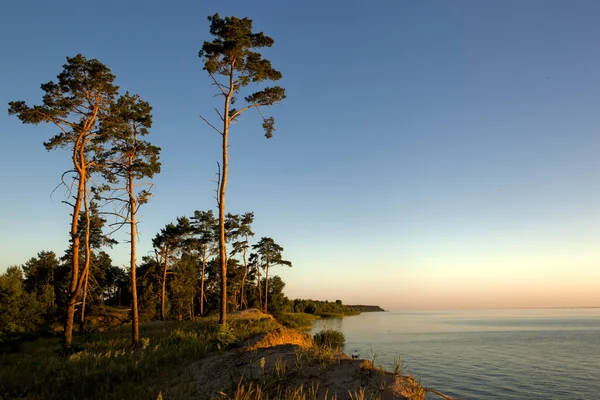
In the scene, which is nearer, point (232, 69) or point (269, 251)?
point (232, 69)

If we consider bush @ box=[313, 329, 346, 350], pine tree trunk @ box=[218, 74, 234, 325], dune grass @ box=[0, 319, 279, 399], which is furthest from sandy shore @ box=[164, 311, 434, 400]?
pine tree trunk @ box=[218, 74, 234, 325]

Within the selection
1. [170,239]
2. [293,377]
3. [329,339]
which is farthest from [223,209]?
[170,239]

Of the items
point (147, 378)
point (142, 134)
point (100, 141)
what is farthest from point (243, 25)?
point (147, 378)

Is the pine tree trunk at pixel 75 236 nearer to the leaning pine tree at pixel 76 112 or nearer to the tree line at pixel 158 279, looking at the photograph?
the leaning pine tree at pixel 76 112

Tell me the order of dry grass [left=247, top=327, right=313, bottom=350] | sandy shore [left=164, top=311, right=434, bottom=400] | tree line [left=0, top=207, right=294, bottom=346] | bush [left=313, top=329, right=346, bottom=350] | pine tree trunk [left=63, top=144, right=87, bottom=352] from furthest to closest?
tree line [left=0, top=207, right=294, bottom=346]
pine tree trunk [left=63, top=144, right=87, bottom=352]
dry grass [left=247, top=327, right=313, bottom=350]
bush [left=313, top=329, right=346, bottom=350]
sandy shore [left=164, top=311, right=434, bottom=400]

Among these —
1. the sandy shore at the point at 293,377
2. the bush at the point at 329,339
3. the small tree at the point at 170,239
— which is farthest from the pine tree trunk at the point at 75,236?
the small tree at the point at 170,239

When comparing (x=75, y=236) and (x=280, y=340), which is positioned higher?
(x=75, y=236)

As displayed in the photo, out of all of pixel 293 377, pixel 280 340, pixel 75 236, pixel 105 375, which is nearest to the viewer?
pixel 293 377

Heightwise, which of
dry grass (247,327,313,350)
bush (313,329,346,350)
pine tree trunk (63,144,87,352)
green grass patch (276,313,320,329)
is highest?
pine tree trunk (63,144,87,352)

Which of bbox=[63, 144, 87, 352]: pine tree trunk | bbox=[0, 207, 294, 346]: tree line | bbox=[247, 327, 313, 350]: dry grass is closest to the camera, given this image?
bbox=[247, 327, 313, 350]: dry grass

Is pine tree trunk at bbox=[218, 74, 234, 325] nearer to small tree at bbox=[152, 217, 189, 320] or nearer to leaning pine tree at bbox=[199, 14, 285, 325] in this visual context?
leaning pine tree at bbox=[199, 14, 285, 325]

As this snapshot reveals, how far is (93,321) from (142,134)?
33.5m

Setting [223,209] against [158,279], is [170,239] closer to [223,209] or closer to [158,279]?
[158,279]

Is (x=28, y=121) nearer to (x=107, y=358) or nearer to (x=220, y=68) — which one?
(x=220, y=68)
